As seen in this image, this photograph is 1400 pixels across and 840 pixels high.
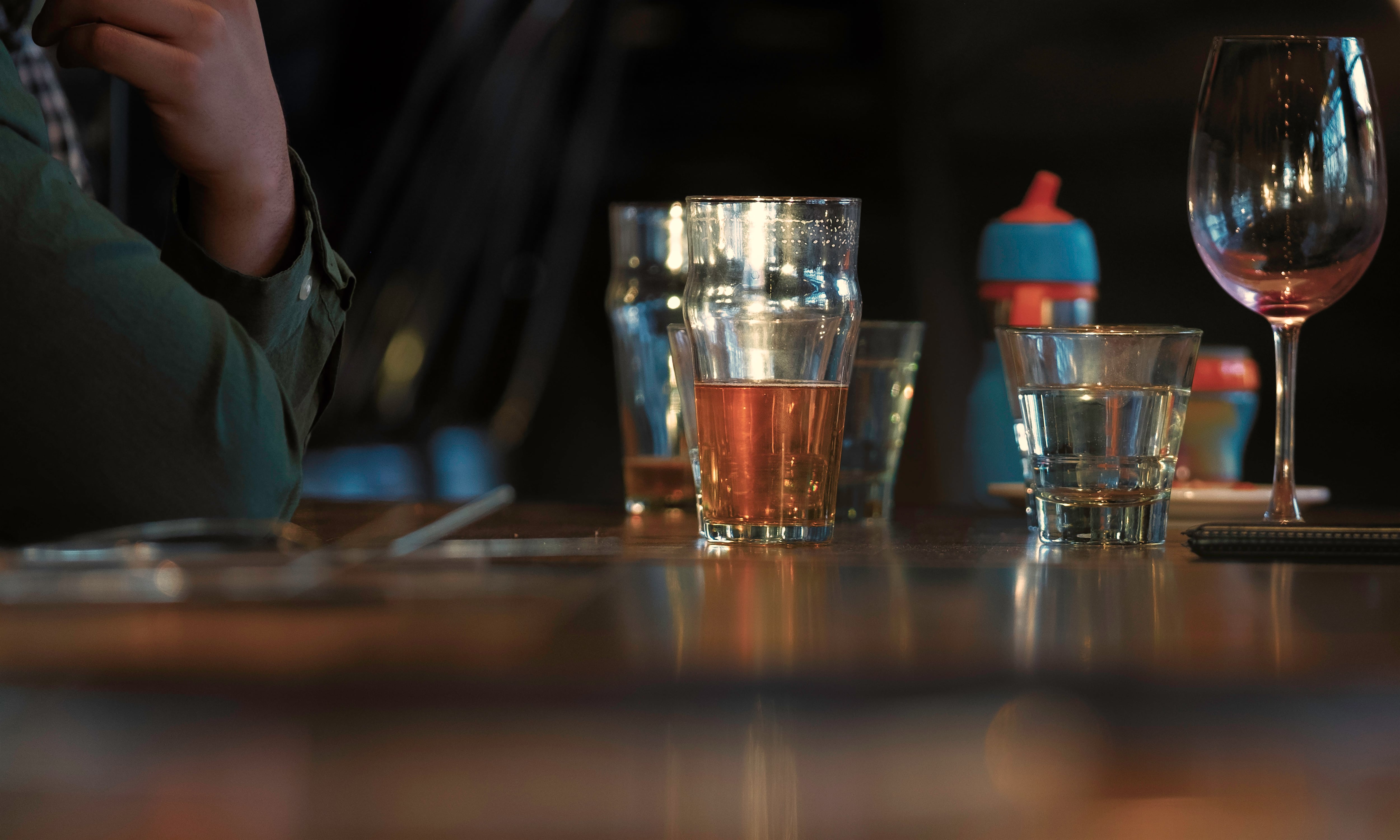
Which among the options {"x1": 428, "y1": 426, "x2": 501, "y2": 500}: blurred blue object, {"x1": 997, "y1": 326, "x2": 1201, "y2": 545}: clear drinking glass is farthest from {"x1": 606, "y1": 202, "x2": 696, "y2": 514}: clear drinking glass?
{"x1": 428, "y1": 426, "x2": 501, "y2": 500}: blurred blue object

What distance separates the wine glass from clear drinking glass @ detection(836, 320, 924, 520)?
0.19m

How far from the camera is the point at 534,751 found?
1.11 ft

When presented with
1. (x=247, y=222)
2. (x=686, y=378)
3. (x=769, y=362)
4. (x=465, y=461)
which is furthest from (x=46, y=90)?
(x=769, y=362)

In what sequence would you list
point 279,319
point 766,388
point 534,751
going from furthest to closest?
point 279,319
point 766,388
point 534,751

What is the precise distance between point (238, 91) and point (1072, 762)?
0.62m

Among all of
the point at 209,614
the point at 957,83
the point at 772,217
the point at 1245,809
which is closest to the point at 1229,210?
the point at 772,217

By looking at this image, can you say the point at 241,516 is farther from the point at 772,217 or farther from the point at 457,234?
the point at 457,234

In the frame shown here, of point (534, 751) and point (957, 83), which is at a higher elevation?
point (957, 83)

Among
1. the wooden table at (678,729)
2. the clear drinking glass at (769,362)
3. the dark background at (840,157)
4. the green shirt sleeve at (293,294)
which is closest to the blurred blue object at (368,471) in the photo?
the dark background at (840,157)

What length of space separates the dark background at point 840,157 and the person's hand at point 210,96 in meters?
0.92

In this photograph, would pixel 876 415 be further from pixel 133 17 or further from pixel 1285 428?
pixel 133 17

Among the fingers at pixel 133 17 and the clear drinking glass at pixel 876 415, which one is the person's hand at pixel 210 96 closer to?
the fingers at pixel 133 17

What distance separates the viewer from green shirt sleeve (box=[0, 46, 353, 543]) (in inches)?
25.7

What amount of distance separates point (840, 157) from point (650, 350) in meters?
0.83
